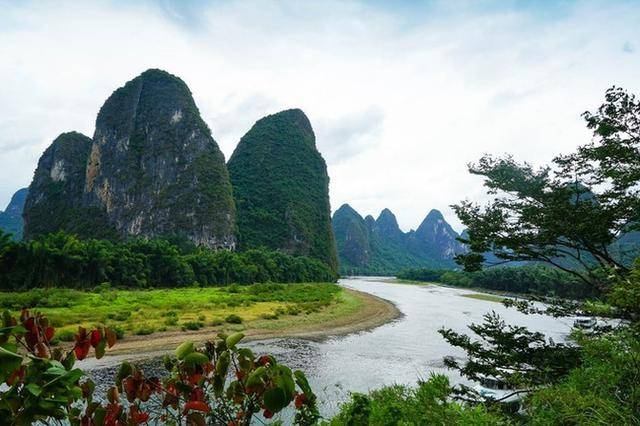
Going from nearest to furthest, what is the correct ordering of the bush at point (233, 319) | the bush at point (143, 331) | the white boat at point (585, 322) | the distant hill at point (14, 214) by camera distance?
the white boat at point (585, 322) → the bush at point (143, 331) → the bush at point (233, 319) → the distant hill at point (14, 214)

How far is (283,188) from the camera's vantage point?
4788 inches

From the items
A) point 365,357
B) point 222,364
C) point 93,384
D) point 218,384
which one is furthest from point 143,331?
point 222,364

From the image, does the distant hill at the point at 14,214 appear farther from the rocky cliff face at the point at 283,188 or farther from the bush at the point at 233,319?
the bush at the point at 233,319

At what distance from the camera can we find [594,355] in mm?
3889

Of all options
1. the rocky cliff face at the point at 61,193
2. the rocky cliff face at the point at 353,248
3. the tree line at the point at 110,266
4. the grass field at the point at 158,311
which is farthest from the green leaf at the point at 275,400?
the rocky cliff face at the point at 353,248

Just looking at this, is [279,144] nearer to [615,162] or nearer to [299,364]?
[299,364]

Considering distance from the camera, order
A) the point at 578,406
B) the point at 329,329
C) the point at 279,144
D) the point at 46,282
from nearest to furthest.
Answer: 1. the point at 578,406
2. the point at 329,329
3. the point at 46,282
4. the point at 279,144

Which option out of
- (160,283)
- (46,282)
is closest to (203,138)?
(160,283)

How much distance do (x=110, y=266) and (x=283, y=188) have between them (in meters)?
79.7

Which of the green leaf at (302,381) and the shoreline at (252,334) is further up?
the green leaf at (302,381)

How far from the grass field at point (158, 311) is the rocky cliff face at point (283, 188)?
64640mm

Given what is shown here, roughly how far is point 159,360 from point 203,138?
86778 mm

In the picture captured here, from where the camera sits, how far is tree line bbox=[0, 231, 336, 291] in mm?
38312

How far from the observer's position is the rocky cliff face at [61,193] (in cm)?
9930
